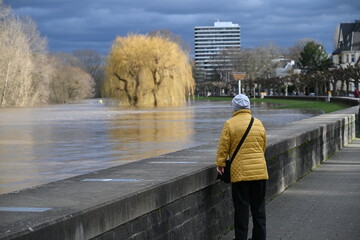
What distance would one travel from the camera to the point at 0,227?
4.81m

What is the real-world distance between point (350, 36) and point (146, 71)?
7812 cm

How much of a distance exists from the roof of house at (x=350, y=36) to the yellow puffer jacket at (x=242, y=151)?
453ft

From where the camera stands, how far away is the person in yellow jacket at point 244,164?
25.3ft

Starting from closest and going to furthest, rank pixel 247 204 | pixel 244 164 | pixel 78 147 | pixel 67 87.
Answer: pixel 244 164 < pixel 247 204 < pixel 78 147 < pixel 67 87

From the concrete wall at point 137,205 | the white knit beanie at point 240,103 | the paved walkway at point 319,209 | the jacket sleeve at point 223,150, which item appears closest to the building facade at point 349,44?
the paved walkway at point 319,209

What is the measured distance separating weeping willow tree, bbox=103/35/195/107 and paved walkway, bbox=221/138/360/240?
62895 mm

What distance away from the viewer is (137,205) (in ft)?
20.4

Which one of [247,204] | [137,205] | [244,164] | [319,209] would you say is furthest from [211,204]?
[319,209]

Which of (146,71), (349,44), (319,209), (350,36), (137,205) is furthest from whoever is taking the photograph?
(350,36)

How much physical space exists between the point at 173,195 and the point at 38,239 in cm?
252

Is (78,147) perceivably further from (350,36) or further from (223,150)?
(350,36)

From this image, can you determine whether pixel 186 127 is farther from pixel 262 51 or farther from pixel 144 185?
pixel 262 51

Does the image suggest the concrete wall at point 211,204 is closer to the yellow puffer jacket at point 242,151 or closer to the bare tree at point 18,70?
the yellow puffer jacket at point 242,151

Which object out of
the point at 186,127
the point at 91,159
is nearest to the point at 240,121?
the point at 91,159
